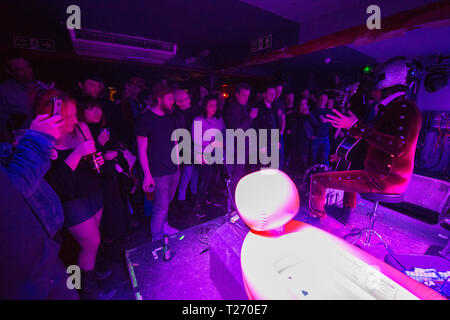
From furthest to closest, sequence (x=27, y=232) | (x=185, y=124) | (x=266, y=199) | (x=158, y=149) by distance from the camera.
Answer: (x=185, y=124) < (x=158, y=149) < (x=266, y=199) < (x=27, y=232)

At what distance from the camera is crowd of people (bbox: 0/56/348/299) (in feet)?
3.16

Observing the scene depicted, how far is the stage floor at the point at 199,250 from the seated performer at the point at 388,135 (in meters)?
1.24

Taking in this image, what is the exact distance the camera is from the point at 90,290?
6.59 ft

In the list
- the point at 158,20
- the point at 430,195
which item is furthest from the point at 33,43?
the point at 430,195

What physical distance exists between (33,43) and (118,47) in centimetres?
172

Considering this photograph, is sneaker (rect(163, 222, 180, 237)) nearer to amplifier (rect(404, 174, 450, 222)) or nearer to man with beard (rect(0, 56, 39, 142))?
man with beard (rect(0, 56, 39, 142))

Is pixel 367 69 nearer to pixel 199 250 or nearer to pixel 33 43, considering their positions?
pixel 199 250

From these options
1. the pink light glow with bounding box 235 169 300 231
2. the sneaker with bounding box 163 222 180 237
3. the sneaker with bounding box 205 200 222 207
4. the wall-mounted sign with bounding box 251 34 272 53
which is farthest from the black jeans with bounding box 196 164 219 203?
the wall-mounted sign with bounding box 251 34 272 53

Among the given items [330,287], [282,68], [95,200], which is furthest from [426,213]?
[282,68]

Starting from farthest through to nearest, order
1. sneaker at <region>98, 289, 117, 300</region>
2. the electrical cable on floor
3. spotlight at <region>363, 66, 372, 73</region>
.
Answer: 1. spotlight at <region>363, 66, 372, 73</region>
2. the electrical cable on floor
3. sneaker at <region>98, 289, 117, 300</region>

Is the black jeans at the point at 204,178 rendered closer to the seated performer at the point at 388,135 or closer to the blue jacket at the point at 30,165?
the seated performer at the point at 388,135

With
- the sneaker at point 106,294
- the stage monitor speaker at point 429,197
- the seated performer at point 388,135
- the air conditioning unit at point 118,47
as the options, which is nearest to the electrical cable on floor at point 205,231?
the sneaker at point 106,294

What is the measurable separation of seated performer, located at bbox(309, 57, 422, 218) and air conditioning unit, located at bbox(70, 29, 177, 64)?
3893mm
